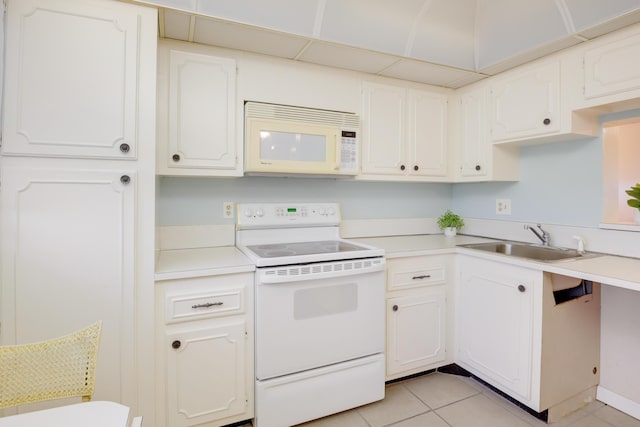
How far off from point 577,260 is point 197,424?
2156mm

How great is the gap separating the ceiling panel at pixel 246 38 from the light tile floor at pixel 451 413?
6.93 ft

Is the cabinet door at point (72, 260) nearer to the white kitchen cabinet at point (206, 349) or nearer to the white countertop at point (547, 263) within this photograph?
the white kitchen cabinet at point (206, 349)

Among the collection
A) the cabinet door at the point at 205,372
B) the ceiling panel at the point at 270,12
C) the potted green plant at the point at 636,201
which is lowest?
the cabinet door at the point at 205,372

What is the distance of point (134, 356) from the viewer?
152 centimetres

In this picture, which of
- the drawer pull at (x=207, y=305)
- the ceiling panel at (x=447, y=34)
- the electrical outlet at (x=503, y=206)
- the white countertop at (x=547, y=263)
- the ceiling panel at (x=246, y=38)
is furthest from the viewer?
the electrical outlet at (x=503, y=206)

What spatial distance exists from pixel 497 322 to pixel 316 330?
3.63 feet

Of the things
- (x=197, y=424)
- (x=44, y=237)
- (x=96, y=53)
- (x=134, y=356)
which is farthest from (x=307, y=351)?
(x=96, y=53)

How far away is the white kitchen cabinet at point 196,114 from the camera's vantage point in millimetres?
1816

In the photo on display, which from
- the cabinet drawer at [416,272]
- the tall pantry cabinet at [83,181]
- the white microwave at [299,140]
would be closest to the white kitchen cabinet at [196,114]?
the white microwave at [299,140]

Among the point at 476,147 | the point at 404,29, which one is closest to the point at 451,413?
the point at 476,147

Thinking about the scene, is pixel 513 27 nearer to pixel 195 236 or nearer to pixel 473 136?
pixel 473 136

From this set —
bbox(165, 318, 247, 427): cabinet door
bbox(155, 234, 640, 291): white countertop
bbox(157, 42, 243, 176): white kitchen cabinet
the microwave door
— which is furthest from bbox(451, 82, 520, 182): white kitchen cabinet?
bbox(165, 318, 247, 427): cabinet door

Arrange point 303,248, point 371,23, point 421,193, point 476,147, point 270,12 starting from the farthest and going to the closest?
point 421,193 → point 476,147 → point 303,248 → point 371,23 → point 270,12

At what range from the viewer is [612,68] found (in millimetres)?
1738
